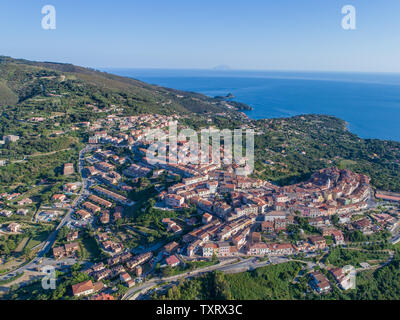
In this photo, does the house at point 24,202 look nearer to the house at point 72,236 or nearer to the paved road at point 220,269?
the house at point 72,236

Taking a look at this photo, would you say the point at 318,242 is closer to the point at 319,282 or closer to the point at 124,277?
the point at 319,282

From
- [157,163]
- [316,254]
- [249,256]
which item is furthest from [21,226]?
[316,254]

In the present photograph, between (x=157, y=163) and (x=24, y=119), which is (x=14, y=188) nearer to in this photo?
(x=157, y=163)

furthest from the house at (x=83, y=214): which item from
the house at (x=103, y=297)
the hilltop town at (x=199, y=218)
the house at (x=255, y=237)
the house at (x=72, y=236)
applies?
the house at (x=255, y=237)

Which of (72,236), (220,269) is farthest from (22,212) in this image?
(220,269)

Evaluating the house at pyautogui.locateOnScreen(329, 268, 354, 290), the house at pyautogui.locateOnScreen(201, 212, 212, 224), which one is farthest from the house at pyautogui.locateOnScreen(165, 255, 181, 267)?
the house at pyautogui.locateOnScreen(329, 268, 354, 290)
